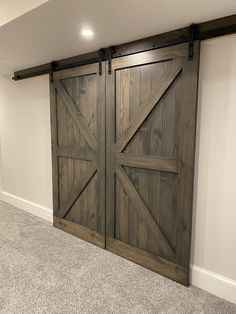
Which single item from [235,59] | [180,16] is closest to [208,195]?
[235,59]

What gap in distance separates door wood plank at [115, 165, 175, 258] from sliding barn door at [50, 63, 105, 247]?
0.28 meters

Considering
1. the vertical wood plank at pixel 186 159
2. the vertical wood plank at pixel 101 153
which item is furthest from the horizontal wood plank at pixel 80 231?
the vertical wood plank at pixel 186 159

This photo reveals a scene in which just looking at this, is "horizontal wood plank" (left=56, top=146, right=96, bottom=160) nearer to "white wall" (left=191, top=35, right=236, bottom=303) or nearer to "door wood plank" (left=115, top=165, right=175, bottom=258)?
"door wood plank" (left=115, top=165, right=175, bottom=258)

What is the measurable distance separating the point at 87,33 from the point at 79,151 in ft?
4.34

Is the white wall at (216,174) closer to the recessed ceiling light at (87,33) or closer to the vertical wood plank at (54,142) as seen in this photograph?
the recessed ceiling light at (87,33)

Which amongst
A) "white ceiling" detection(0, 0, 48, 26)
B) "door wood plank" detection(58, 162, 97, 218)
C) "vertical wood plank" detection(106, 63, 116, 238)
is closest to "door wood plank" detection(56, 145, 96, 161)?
"door wood plank" detection(58, 162, 97, 218)

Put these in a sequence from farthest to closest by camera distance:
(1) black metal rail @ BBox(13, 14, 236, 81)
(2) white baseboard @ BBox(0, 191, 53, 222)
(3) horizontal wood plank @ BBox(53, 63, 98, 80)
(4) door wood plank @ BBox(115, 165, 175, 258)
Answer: (2) white baseboard @ BBox(0, 191, 53, 222), (3) horizontal wood plank @ BBox(53, 63, 98, 80), (4) door wood plank @ BBox(115, 165, 175, 258), (1) black metal rail @ BBox(13, 14, 236, 81)

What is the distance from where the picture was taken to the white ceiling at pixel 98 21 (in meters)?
1.57

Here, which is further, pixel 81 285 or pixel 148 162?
pixel 148 162

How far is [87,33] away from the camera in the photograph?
6.78ft

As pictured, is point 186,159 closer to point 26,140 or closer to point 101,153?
point 101,153

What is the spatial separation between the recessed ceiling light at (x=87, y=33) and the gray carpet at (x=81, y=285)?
7.35 feet

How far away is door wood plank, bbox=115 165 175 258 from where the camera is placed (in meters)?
2.25

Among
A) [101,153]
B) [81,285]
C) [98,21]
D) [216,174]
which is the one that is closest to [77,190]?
[101,153]
